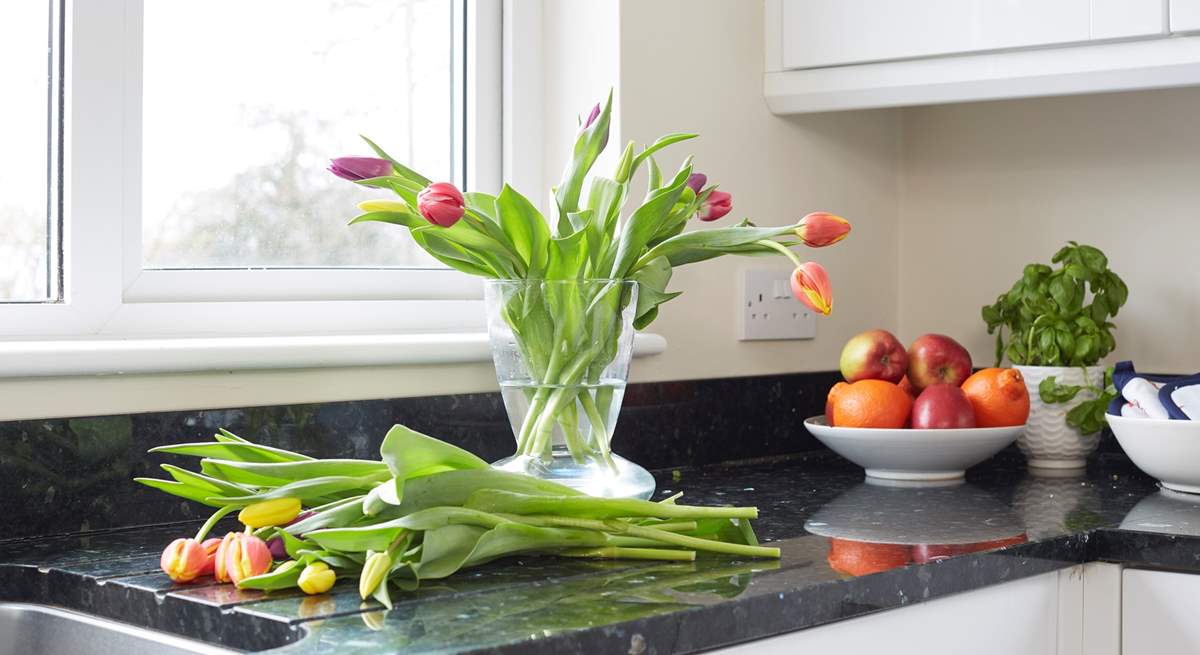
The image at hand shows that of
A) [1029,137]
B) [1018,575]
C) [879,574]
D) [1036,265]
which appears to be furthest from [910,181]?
[879,574]

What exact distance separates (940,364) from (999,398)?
0.32ft

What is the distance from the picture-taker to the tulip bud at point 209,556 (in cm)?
109

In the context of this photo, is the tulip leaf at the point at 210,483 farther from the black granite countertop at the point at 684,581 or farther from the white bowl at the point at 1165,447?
the white bowl at the point at 1165,447

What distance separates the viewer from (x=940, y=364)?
177 centimetres

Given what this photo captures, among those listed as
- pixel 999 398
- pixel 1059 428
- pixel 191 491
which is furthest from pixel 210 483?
pixel 1059 428

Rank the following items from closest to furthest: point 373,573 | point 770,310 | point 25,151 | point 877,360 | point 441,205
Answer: point 373,573 < point 441,205 < point 25,151 < point 877,360 < point 770,310

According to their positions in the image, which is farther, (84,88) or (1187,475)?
(1187,475)

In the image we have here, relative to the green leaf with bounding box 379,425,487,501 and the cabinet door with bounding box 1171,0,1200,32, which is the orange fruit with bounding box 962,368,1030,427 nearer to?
the cabinet door with bounding box 1171,0,1200,32

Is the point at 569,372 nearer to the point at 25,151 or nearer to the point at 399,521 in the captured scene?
the point at 399,521

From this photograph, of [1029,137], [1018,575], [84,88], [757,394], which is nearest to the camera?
→ [1018,575]

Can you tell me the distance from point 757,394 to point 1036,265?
400mm

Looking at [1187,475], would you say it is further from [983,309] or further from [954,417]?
[983,309]

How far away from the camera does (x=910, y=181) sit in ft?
7.14

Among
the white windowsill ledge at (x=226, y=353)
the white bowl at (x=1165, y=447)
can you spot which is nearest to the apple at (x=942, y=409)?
the white bowl at (x=1165, y=447)
